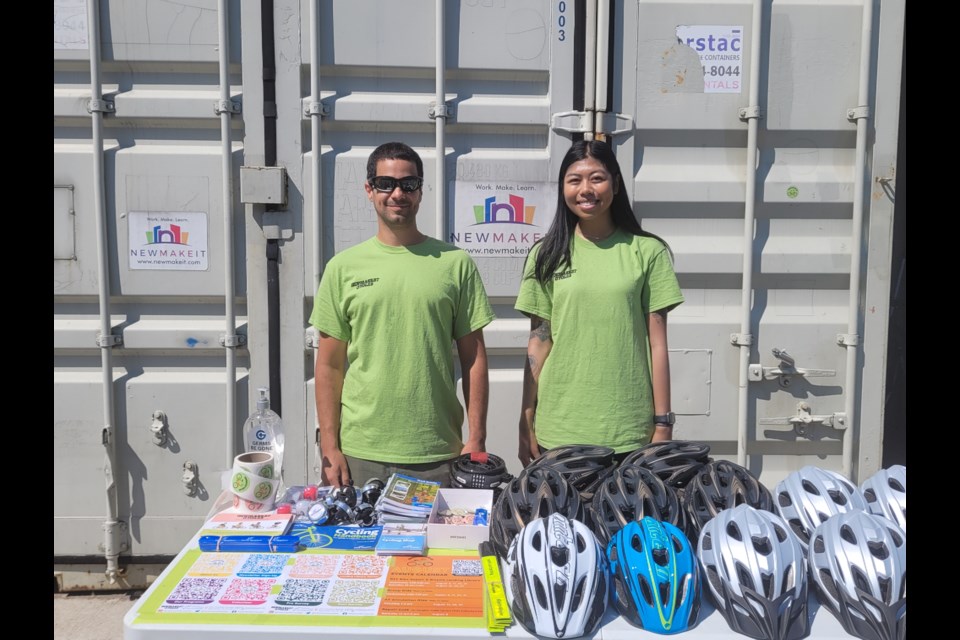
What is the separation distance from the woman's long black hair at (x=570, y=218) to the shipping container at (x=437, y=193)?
70 cm

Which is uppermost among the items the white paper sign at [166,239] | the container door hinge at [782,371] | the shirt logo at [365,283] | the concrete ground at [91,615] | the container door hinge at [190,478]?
the white paper sign at [166,239]

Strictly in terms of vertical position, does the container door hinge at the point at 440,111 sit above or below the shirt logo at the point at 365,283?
above

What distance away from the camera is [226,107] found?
293 cm

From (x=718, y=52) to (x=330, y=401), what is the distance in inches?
92.3

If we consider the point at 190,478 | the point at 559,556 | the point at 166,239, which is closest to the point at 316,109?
the point at 166,239

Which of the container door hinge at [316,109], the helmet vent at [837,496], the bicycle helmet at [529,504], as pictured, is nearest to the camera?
the bicycle helmet at [529,504]

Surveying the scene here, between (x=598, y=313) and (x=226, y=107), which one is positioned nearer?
A: (x=598, y=313)

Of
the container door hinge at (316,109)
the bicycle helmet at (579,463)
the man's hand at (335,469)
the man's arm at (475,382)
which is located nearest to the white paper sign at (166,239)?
the container door hinge at (316,109)

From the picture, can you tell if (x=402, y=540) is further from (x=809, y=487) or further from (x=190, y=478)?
(x=190, y=478)

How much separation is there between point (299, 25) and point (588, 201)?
1.67m

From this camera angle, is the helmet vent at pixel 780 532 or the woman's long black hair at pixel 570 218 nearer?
the helmet vent at pixel 780 532

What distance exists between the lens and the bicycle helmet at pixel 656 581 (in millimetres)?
1393

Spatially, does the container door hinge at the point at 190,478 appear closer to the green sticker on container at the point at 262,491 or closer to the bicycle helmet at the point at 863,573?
the green sticker on container at the point at 262,491

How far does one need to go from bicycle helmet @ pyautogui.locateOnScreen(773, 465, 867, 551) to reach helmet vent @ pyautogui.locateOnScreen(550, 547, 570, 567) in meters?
0.65
